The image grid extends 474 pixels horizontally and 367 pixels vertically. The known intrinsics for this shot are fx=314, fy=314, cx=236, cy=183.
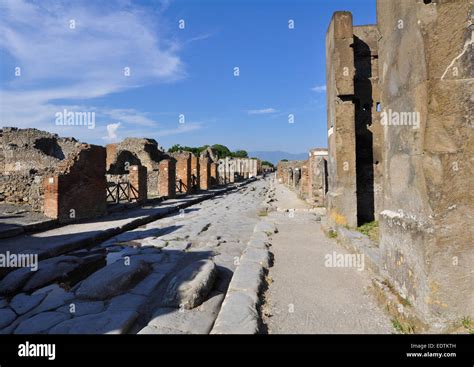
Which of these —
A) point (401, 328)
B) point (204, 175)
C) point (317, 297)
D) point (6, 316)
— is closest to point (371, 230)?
Answer: point (317, 297)

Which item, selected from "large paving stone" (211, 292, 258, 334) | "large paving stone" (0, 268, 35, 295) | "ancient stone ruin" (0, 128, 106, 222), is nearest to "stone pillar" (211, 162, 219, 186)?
"ancient stone ruin" (0, 128, 106, 222)

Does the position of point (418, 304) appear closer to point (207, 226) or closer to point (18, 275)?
point (18, 275)

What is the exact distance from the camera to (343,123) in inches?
253

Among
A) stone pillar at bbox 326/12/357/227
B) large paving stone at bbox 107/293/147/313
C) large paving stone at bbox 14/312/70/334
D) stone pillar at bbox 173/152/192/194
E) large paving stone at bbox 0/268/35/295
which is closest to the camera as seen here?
large paving stone at bbox 14/312/70/334

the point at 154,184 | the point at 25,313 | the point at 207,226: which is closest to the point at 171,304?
the point at 25,313

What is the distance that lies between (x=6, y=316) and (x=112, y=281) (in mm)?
971

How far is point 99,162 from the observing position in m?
9.84

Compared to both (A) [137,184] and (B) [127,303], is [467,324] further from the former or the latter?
(A) [137,184]

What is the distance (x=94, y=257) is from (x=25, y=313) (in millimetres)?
2129

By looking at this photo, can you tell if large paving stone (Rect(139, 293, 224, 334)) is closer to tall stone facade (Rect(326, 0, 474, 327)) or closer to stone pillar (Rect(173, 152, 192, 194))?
tall stone facade (Rect(326, 0, 474, 327))

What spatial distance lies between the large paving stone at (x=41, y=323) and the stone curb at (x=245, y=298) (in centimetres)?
148

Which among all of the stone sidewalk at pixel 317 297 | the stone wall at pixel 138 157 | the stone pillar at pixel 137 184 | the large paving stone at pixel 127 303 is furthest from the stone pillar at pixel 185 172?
the large paving stone at pixel 127 303

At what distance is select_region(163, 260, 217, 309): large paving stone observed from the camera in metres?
3.05

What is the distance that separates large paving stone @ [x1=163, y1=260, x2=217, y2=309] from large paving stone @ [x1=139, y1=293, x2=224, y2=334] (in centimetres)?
8
